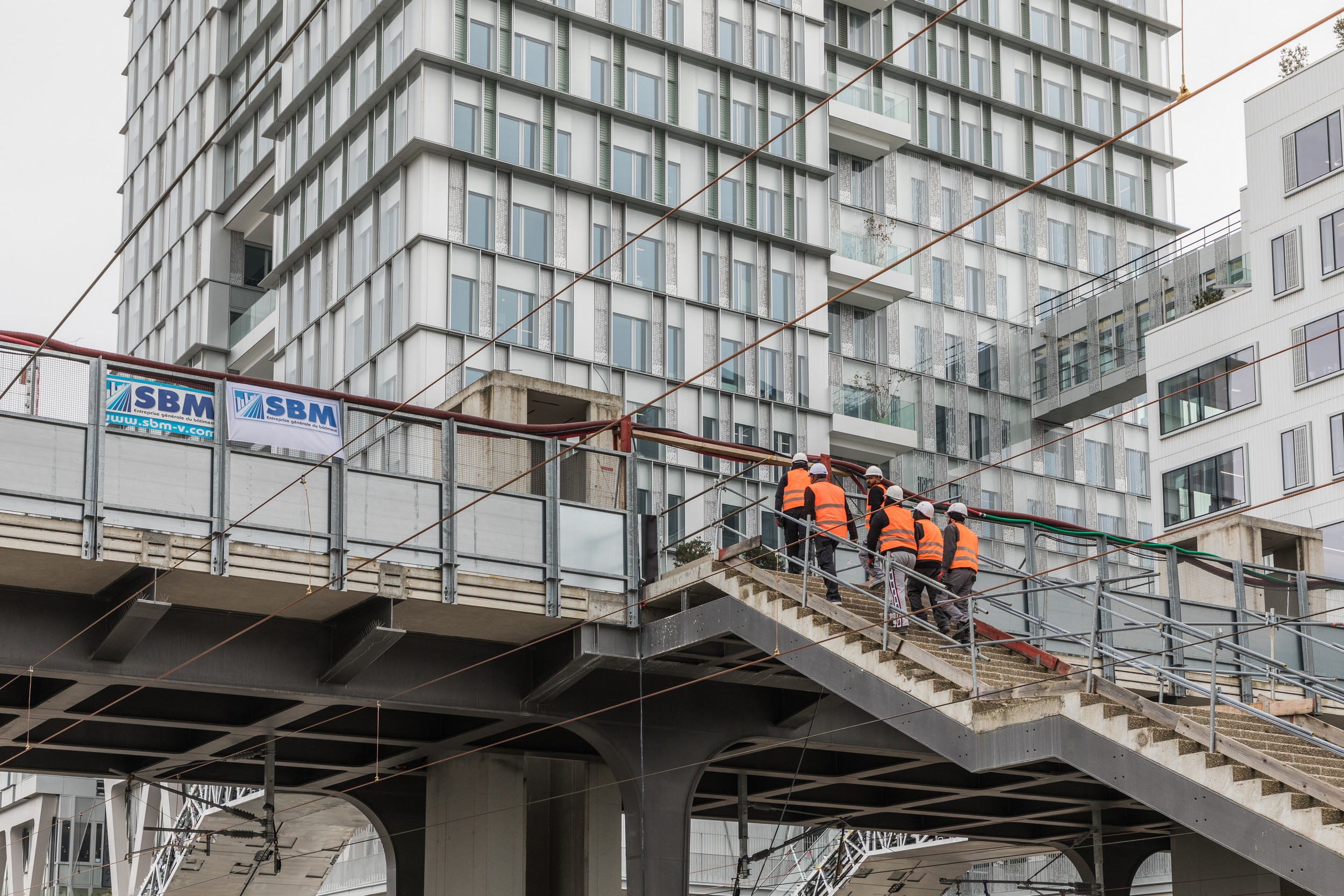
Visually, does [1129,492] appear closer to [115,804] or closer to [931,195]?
[931,195]

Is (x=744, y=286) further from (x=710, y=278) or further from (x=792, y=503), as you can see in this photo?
(x=792, y=503)

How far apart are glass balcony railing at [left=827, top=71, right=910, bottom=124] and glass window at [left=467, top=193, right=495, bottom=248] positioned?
16774 millimetres

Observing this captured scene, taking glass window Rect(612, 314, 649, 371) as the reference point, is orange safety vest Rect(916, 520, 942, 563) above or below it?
below

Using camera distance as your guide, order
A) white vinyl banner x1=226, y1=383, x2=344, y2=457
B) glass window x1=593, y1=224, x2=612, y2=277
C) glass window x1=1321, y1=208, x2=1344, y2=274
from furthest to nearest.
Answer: glass window x1=593, y1=224, x2=612, y2=277, glass window x1=1321, y1=208, x2=1344, y2=274, white vinyl banner x1=226, y1=383, x2=344, y2=457

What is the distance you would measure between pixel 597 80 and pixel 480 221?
6981mm

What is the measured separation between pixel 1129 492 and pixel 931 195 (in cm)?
1511

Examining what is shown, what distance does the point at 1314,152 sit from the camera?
A: 5341 centimetres

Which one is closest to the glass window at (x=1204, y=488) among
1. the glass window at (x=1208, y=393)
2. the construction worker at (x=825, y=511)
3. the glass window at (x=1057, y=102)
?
the glass window at (x=1208, y=393)

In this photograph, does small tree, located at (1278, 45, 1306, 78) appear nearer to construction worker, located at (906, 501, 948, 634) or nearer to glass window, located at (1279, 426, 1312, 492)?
glass window, located at (1279, 426, 1312, 492)

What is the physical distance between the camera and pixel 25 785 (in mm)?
80625

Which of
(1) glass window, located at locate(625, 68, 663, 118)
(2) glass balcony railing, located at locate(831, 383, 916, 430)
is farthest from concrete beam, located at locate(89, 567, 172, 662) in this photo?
(2) glass balcony railing, located at locate(831, 383, 916, 430)

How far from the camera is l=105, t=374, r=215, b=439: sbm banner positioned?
20.4 m

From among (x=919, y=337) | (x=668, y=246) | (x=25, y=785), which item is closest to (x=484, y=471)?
(x=668, y=246)

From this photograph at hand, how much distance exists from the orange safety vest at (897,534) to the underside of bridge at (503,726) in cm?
187
